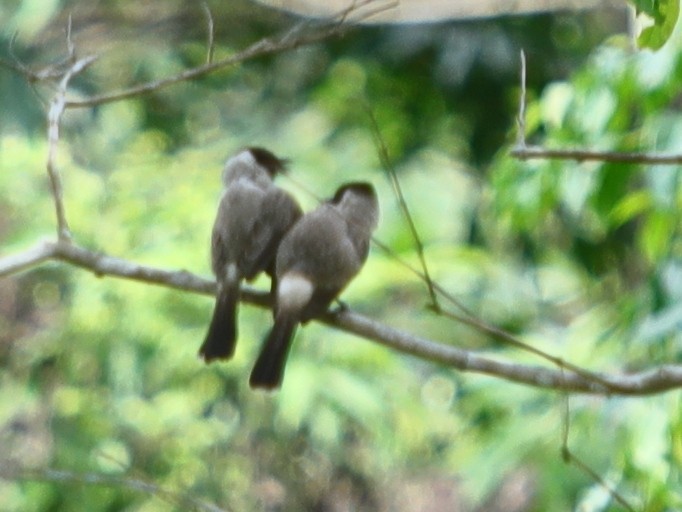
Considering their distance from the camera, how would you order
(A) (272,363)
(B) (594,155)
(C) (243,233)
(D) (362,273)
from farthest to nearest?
(D) (362,273) → (C) (243,233) → (A) (272,363) → (B) (594,155)

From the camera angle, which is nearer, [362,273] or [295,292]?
[295,292]

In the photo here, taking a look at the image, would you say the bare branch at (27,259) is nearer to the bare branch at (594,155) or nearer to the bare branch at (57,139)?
the bare branch at (57,139)

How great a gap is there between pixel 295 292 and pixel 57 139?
1.02 metres

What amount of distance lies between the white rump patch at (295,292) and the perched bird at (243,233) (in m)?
0.13

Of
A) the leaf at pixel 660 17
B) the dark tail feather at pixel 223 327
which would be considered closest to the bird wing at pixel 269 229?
the dark tail feather at pixel 223 327

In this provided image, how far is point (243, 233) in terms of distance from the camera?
4344 millimetres

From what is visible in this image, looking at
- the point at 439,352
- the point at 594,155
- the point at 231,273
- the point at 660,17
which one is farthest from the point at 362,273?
the point at 660,17

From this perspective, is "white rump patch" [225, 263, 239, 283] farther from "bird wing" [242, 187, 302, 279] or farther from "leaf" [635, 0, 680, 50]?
"leaf" [635, 0, 680, 50]

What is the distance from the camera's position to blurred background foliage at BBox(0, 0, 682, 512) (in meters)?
4.41

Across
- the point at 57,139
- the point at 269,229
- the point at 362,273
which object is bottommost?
the point at 362,273

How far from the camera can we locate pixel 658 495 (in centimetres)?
366

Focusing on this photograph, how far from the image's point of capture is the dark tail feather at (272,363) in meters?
4.06

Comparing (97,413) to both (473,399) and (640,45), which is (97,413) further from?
(640,45)

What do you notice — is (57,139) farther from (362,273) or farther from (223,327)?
(362,273)
